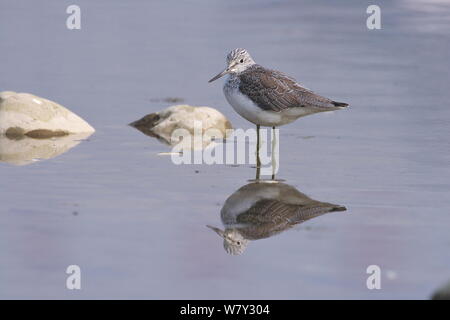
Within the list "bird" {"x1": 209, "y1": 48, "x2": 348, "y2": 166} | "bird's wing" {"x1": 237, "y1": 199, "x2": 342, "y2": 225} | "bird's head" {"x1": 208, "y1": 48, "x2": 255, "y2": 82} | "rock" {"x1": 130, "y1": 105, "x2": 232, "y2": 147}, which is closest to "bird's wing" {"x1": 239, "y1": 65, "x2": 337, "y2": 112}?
"bird" {"x1": 209, "y1": 48, "x2": 348, "y2": 166}

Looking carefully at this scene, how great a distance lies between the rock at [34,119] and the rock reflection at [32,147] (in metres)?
0.15

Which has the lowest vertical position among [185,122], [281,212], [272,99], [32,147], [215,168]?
[281,212]

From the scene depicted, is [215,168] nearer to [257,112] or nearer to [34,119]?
[257,112]

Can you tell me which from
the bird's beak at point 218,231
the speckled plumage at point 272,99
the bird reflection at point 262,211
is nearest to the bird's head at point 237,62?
the speckled plumage at point 272,99

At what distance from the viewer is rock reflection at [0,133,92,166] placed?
45.7 feet

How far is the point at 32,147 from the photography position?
14609 millimetres

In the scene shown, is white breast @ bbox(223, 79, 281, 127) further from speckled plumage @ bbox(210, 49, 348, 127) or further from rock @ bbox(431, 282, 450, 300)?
rock @ bbox(431, 282, 450, 300)

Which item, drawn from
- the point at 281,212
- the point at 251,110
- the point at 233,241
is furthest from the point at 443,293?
the point at 251,110

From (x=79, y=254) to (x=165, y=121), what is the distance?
20.1 feet

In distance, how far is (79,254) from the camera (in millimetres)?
10164

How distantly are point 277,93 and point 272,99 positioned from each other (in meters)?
0.13

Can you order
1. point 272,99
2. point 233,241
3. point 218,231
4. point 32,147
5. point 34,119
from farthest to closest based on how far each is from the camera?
point 34,119 → point 32,147 → point 272,99 → point 218,231 → point 233,241

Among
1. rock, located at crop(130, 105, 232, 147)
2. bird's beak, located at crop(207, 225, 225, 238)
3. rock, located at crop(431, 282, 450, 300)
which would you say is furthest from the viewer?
rock, located at crop(130, 105, 232, 147)

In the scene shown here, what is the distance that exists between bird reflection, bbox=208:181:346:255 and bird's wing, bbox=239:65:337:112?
4.96ft
